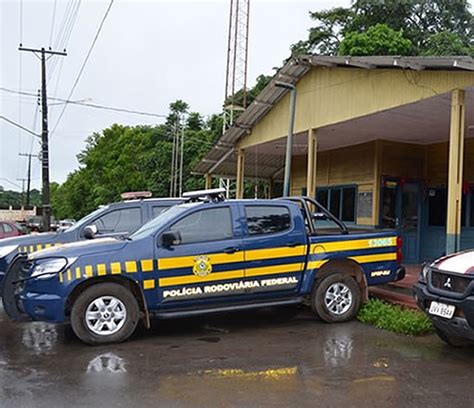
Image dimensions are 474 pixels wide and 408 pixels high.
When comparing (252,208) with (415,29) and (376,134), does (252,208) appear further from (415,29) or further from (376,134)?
(415,29)

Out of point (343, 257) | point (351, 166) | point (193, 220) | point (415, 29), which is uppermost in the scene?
point (415, 29)

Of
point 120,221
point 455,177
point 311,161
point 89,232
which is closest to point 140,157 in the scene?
point 311,161

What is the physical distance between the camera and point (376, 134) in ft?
41.9

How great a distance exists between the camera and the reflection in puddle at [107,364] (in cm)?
523

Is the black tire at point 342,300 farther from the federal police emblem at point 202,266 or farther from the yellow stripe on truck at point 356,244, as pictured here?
the federal police emblem at point 202,266

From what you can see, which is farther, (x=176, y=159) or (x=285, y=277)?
(x=176, y=159)

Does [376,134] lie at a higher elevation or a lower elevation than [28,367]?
higher

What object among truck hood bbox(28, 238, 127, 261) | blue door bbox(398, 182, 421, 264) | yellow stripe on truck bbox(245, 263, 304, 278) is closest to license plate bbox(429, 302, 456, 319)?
yellow stripe on truck bbox(245, 263, 304, 278)

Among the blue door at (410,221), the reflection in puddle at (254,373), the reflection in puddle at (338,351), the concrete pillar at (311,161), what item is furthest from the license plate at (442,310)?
the blue door at (410,221)

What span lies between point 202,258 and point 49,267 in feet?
6.04

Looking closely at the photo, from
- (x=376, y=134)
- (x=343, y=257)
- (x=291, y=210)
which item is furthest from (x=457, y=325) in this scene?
(x=376, y=134)

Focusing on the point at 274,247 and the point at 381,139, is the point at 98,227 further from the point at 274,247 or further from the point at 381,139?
the point at 381,139

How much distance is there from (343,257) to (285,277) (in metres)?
0.97

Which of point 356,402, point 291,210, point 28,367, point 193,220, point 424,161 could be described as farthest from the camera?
point 424,161
